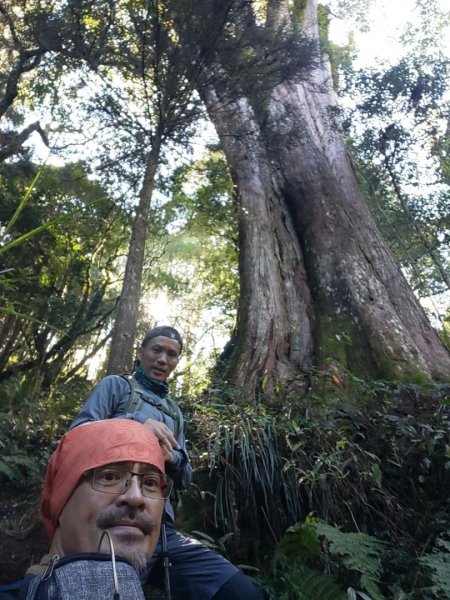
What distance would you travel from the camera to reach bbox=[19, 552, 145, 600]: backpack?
1482 mm

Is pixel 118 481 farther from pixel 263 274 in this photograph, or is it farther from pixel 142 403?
pixel 263 274

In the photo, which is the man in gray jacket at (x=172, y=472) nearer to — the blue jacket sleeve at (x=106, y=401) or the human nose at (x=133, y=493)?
the blue jacket sleeve at (x=106, y=401)

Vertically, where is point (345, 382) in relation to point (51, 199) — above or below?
below

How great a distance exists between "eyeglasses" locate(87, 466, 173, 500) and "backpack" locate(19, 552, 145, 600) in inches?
10.0

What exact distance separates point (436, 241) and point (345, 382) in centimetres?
621

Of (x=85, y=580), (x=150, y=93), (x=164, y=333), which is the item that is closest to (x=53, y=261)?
(x=150, y=93)

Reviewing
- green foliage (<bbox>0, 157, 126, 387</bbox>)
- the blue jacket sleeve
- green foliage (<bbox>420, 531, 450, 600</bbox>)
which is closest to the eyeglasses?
the blue jacket sleeve

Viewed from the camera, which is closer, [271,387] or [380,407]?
[380,407]

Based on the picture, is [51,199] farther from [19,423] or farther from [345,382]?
[345,382]

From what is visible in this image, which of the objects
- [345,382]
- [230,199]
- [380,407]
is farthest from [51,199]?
[380,407]

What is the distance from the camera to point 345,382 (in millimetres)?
5648

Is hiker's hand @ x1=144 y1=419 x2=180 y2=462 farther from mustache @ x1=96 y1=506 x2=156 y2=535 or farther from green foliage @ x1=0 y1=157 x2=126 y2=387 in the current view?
green foliage @ x1=0 y1=157 x2=126 y2=387

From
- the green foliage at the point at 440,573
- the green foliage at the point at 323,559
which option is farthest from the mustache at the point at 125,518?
the green foliage at the point at 440,573

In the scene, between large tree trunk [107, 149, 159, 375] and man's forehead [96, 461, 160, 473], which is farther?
large tree trunk [107, 149, 159, 375]
